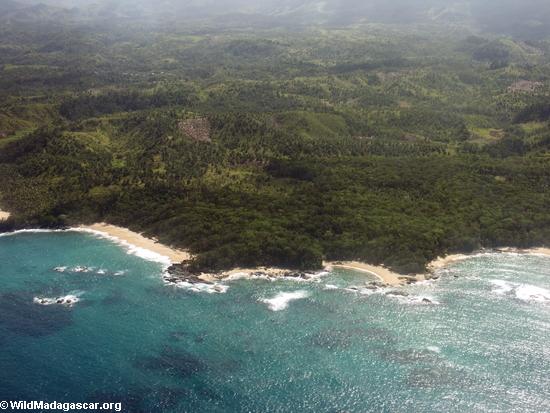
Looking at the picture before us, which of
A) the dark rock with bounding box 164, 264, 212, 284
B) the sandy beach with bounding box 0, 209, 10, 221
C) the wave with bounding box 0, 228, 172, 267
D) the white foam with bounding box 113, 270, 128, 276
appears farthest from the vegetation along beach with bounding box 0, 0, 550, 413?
the white foam with bounding box 113, 270, 128, 276

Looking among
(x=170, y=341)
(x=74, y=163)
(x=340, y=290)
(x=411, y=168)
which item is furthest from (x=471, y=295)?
→ (x=74, y=163)

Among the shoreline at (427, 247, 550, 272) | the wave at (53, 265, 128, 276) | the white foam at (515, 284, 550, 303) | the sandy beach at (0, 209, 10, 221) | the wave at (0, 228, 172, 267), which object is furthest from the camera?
the sandy beach at (0, 209, 10, 221)

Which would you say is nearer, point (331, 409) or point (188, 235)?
point (331, 409)

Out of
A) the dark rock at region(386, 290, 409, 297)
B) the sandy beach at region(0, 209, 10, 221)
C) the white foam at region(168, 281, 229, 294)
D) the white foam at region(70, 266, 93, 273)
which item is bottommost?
the white foam at region(70, 266, 93, 273)

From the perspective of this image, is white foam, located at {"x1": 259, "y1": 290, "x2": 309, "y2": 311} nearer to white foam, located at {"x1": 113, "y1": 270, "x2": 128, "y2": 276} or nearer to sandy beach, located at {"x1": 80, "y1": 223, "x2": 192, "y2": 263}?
sandy beach, located at {"x1": 80, "y1": 223, "x2": 192, "y2": 263}

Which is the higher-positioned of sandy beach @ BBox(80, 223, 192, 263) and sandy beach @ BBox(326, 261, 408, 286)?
sandy beach @ BBox(326, 261, 408, 286)

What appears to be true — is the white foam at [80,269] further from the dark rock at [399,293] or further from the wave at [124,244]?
the dark rock at [399,293]

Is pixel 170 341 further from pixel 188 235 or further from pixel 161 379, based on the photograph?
pixel 188 235
